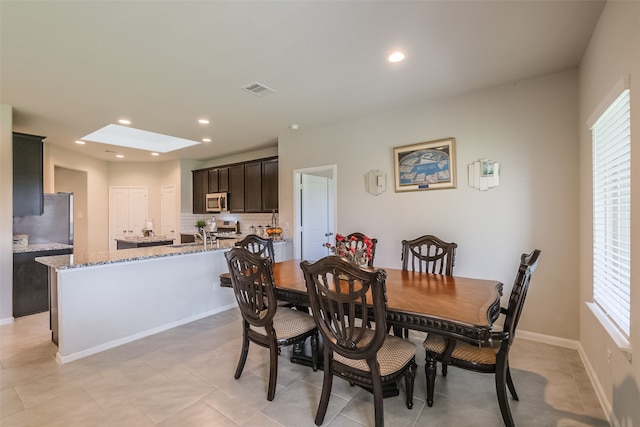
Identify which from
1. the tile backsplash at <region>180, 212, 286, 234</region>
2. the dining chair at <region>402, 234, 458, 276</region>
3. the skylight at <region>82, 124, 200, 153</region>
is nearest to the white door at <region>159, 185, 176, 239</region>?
the tile backsplash at <region>180, 212, 286, 234</region>

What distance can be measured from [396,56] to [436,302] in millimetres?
1989

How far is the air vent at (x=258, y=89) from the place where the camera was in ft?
10.2

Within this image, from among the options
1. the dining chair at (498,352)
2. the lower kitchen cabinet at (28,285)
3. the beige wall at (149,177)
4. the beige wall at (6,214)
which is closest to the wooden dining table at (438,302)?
the dining chair at (498,352)

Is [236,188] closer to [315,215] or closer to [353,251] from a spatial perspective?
[315,215]

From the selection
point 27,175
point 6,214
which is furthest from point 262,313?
point 27,175

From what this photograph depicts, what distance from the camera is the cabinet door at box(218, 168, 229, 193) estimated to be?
641 centimetres

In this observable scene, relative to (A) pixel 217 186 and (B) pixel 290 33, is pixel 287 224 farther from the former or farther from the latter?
(B) pixel 290 33

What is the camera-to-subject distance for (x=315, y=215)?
5.27m

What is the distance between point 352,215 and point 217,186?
3657mm

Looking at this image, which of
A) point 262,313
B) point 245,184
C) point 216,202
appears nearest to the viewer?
point 262,313

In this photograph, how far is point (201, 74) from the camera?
2848mm

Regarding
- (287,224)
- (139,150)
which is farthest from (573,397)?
(139,150)

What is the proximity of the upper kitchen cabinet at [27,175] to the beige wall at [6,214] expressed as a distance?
1.50 ft

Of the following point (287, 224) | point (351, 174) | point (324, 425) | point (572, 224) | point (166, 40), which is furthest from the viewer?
point (287, 224)
